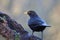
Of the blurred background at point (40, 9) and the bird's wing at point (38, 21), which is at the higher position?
the blurred background at point (40, 9)

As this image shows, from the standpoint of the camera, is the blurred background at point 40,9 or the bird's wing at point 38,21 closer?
the bird's wing at point 38,21

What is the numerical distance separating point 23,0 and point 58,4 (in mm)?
1004

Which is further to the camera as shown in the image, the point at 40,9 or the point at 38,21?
the point at 40,9

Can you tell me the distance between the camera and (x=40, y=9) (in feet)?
31.3

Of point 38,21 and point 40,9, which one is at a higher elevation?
point 40,9

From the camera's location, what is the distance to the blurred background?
8.91m

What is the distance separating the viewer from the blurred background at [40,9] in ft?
29.2

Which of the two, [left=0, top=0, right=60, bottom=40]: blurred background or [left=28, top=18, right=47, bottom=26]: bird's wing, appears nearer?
[left=28, top=18, right=47, bottom=26]: bird's wing

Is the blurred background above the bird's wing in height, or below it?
above

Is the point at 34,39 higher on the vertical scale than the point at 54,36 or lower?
lower

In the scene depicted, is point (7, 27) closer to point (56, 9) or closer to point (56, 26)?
point (56, 26)

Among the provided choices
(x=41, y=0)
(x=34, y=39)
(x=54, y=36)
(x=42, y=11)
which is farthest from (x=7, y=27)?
(x=41, y=0)

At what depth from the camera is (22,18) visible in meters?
8.98

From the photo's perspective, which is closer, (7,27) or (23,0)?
(7,27)
